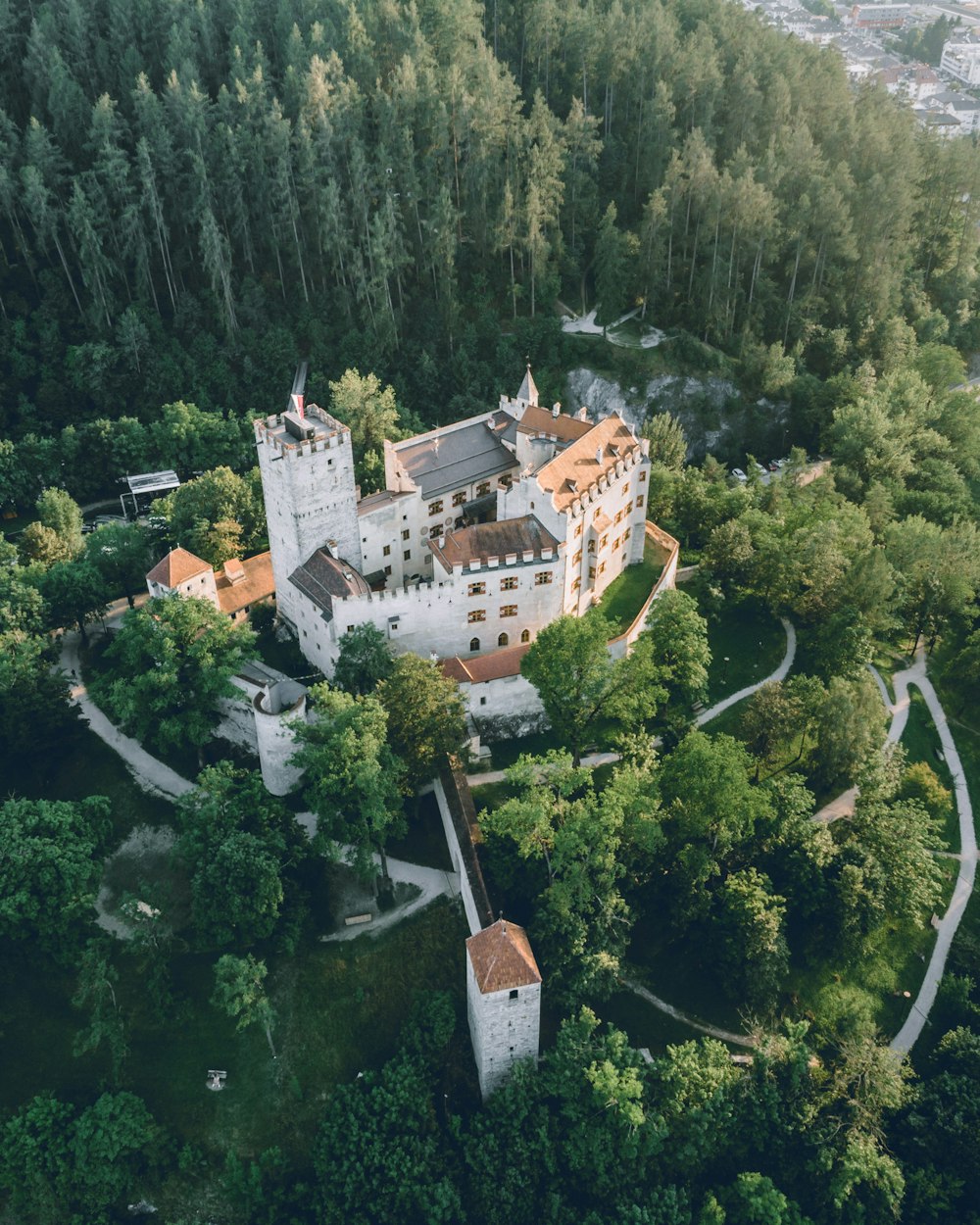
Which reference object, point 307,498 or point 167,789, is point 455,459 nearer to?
point 307,498

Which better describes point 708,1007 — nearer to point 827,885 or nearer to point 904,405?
point 827,885

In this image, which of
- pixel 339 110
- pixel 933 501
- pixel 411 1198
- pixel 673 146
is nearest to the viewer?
pixel 411 1198

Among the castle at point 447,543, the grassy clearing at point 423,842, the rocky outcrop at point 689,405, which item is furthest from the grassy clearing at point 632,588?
the rocky outcrop at point 689,405

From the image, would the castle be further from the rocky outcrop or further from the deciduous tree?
the rocky outcrop

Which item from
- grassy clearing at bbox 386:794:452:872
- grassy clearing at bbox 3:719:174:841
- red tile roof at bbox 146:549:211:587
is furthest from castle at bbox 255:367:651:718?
grassy clearing at bbox 3:719:174:841

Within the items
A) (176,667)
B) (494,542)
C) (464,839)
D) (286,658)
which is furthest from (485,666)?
(176,667)

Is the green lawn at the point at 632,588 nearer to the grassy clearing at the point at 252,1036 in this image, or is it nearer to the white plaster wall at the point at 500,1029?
the grassy clearing at the point at 252,1036

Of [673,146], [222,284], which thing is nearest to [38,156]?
[222,284]

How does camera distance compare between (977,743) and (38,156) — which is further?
(38,156)
